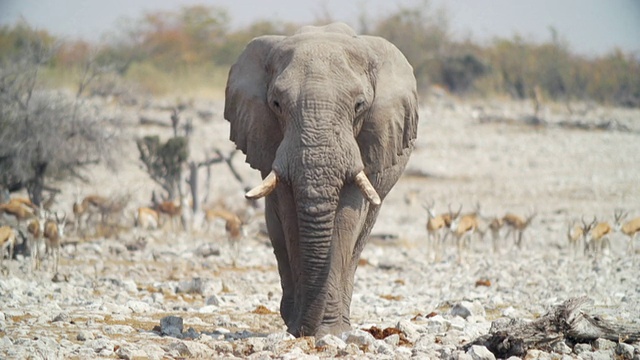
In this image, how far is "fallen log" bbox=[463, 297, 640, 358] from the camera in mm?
8016

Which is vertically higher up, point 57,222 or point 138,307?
point 57,222

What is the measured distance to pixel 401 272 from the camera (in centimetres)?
1622

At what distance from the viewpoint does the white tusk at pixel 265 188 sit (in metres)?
7.99

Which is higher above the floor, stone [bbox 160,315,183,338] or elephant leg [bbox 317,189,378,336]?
elephant leg [bbox 317,189,378,336]

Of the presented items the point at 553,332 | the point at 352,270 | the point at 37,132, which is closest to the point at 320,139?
the point at 352,270

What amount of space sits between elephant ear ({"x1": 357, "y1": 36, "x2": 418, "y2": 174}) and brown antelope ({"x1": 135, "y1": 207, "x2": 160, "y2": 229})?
11882 millimetres

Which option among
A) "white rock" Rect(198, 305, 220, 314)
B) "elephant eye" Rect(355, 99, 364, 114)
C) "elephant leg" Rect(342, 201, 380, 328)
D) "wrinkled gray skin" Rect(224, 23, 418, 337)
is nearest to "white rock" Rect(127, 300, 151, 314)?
"white rock" Rect(198, 305, 220, 314)

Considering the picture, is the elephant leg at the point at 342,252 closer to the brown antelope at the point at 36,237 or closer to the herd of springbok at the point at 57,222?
the herd of springbok at the point at 57,222

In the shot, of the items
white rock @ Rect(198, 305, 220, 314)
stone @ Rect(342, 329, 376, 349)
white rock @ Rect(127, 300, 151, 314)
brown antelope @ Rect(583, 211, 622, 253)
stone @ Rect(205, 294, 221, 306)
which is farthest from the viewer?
brown antelope @ Rect(583, 211, 622, 253)

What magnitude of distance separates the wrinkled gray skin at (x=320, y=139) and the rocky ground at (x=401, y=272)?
19.9 inches

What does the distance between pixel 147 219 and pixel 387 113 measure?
12492 mm

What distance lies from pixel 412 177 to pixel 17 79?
12.0 m

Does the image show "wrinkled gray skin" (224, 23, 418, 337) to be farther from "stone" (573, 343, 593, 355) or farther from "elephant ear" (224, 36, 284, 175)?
"stone" (573, 343, 593, 355)

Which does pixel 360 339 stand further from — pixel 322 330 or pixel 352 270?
pixel 352 270
